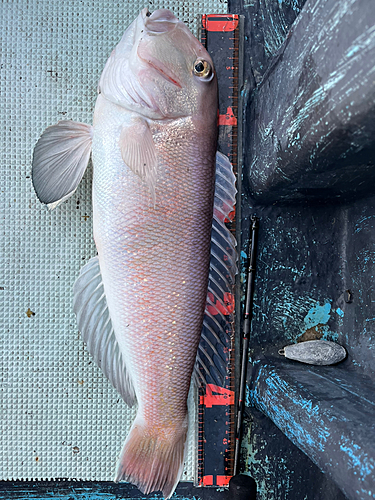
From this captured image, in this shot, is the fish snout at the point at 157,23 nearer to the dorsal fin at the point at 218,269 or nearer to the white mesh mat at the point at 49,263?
the dorsal fin at the point at 218,269

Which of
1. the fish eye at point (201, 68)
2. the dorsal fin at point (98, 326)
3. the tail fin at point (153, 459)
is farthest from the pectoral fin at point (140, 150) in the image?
the tail fin at point (153, 459)

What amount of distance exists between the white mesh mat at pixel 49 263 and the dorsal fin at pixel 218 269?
47 centimetres

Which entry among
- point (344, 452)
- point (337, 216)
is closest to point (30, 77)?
point (337, 216)

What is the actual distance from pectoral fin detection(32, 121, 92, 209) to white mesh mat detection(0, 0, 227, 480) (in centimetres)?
17

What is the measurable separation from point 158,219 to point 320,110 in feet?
1.65

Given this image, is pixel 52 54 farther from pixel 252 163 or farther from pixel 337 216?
pixel 337 216

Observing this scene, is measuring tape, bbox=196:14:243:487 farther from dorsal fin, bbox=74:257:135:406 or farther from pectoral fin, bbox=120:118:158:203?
pectoral fin, bbox=120:118:158:203

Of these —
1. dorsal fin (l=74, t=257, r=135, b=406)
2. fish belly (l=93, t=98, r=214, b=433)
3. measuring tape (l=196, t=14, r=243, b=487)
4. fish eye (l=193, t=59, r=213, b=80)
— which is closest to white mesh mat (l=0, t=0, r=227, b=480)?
measuring tape (l=196, t=14, r=243, b=487)

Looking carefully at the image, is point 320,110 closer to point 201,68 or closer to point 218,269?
point 201,68

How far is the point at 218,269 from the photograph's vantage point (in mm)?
1218

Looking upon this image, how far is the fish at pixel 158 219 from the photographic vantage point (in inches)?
40.4

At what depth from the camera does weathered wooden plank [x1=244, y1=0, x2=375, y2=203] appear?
74cm

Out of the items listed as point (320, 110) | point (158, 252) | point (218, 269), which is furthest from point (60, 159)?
point (320, 110)

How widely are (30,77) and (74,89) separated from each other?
0.59ft
